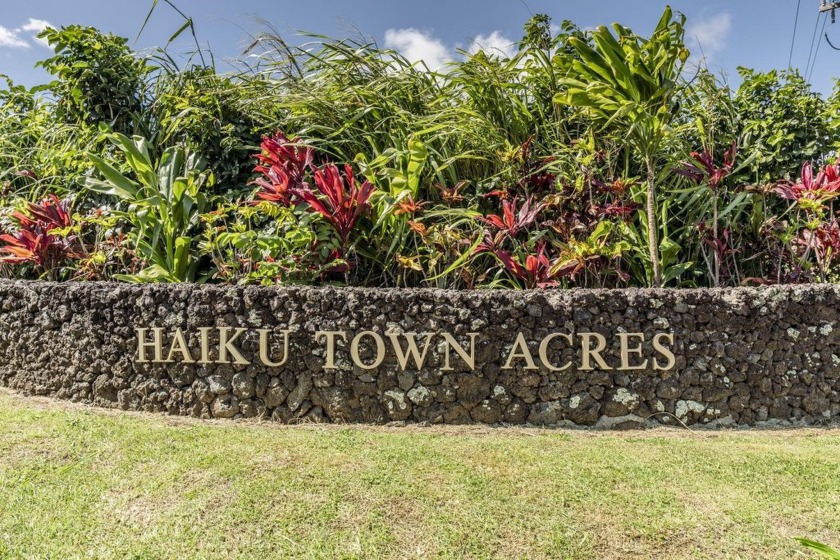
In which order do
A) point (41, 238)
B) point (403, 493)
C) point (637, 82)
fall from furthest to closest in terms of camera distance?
point (41, 238) → point (637, 82) → point (403, 493)

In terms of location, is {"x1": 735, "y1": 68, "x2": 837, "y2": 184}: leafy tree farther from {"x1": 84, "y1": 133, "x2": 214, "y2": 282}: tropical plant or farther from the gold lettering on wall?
{"x1": 84, "y1": 133, "x2": 214, "y2": 282}: tropical plant

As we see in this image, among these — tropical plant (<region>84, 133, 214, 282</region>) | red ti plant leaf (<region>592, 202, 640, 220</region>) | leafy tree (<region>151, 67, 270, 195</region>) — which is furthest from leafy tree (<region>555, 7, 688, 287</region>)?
tropical plant (<region>84, 133, 214, 282</region>)

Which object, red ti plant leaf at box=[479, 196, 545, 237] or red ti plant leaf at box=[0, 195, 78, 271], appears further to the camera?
red ti plant leaf at box=[0, 195, 78, 271]

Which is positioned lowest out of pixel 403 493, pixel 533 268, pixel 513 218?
pixel 403 493

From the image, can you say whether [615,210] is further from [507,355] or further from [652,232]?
[507,355]

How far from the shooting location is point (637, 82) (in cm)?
369

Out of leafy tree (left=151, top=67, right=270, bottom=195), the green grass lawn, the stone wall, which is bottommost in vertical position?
the green grass lawn

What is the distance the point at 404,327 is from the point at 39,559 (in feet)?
6.39

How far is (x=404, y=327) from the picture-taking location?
3.36 meters

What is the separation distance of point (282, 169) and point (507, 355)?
1.92 m

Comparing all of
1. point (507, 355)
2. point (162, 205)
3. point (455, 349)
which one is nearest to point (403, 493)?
point (455, 349)

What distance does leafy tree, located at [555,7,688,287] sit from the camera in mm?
3596

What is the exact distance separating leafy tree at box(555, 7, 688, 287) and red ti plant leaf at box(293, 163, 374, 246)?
1.48m

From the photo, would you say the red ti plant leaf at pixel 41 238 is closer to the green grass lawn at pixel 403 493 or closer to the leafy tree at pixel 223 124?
the leafy tree at pixel 223 124
